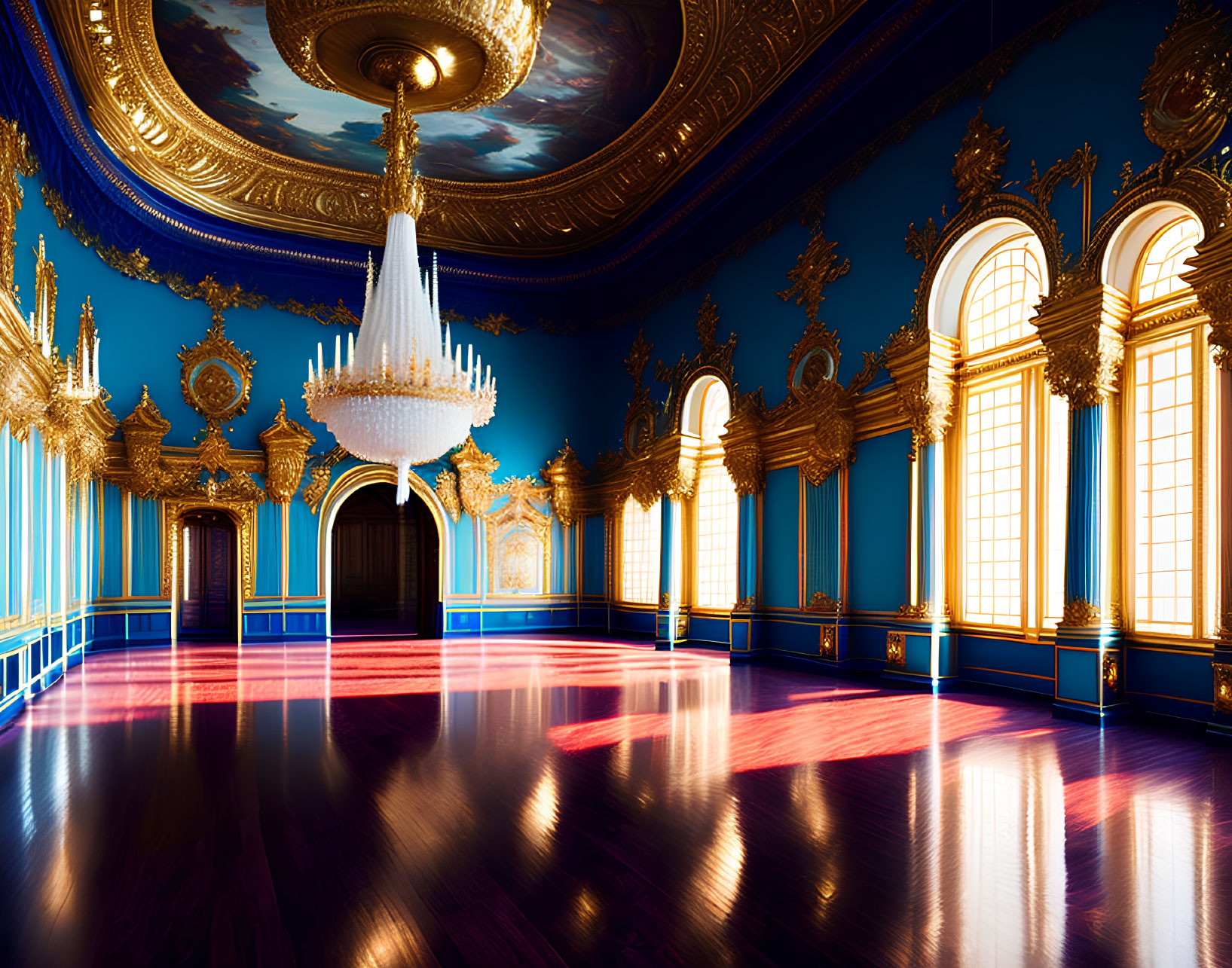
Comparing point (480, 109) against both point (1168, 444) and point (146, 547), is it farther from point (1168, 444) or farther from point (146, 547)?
point (1168, 444)

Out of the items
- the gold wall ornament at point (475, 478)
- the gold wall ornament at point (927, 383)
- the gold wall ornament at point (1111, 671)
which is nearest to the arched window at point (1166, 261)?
the gold wall ornament at point (927, 383)

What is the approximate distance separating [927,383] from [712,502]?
5.25 meters

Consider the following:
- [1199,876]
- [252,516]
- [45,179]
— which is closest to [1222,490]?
[1199,876]

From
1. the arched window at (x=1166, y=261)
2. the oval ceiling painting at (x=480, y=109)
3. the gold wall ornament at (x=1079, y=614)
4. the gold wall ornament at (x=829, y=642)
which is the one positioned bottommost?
the gold wall ornament at (x=829, y=642)

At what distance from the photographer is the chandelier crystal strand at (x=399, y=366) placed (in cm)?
856

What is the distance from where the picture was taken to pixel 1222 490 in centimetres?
623

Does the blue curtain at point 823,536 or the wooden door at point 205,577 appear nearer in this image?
the blue curtain at point 823,536

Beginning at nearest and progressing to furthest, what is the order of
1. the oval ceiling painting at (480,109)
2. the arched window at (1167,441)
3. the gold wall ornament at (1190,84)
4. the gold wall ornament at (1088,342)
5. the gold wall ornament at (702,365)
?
the gold wall ornament at (1190,84) → the arched window at (1167,441) → the gold wall ornament at (1088,342) → the oval ceiling painting at (480,109) → the gold wall ornament at (702,365)

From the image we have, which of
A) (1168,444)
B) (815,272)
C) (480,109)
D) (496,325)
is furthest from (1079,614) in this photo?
(496,325)

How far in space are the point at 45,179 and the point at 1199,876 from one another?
1260 centimetres

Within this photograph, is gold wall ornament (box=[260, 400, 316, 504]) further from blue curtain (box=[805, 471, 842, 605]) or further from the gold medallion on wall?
blue curtain (box=[805, 471, 842, 605])

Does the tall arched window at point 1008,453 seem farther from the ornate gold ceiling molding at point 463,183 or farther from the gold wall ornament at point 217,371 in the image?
the gold wall ornament at point 217,371

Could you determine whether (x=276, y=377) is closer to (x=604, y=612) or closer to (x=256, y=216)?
(x=256, y=216)

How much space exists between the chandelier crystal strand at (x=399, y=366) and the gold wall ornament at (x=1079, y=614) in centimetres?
604
